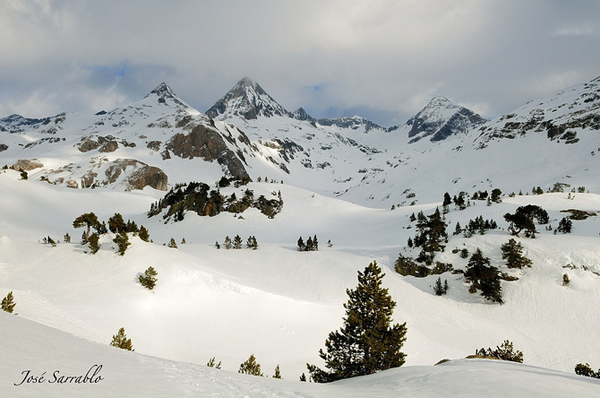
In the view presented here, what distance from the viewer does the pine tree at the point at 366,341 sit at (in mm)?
11812

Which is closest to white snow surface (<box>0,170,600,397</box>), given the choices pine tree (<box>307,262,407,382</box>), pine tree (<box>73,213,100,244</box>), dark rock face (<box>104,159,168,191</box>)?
pine tree (<box>73,213,100,244</box>)

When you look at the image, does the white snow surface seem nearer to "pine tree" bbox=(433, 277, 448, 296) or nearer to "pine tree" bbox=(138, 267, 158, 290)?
"pine tree" bbox=(138, 267, 158, 290)

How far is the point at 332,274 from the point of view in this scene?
2655cm

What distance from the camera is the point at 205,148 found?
372 ft

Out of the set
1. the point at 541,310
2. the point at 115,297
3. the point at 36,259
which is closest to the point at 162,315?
the point at 115,297

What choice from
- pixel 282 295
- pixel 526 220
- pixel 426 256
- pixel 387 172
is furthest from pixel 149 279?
pixel 387 172

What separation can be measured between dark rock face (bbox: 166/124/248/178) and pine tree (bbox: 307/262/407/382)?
101835 millimetres

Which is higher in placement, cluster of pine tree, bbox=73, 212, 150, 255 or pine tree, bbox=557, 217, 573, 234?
pine tree, bbox=557, 217, 573, 234

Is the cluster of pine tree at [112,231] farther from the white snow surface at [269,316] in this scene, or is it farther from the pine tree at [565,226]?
the pine tree at [565,226]

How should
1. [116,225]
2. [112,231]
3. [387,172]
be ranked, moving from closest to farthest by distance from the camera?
1. [116,225]
2. [112,231]
3. [387,172]

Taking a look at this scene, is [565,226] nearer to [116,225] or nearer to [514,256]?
[514,256]

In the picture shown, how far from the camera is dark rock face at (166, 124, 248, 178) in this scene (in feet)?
366

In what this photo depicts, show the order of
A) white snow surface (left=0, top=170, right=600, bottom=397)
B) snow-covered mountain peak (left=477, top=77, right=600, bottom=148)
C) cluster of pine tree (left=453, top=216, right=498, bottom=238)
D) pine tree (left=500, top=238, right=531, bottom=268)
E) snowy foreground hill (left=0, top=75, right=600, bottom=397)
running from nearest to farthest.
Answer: white snow surface (left=0, top=170, right=600, bottom=397) → snowy foreground hill (left=0, top=75, right=600, bottom=397) → pine tree (left=500, top=238, right=531, bottom=268) → cluster of pine tree (left=453, top=216, right=498, bottom=238) → snow-covered mountain peak (left=477, top=77, right=600, bottom=148)

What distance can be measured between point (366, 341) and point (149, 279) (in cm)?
1444
